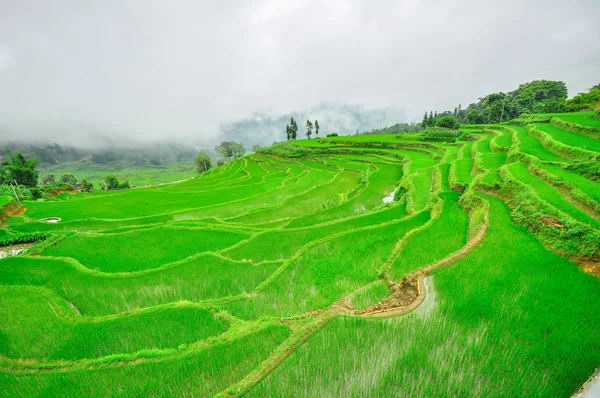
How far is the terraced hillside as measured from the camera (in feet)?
12.6

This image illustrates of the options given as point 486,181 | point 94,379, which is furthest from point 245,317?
point 486,181

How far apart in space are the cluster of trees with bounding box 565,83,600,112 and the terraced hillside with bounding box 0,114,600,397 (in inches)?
1258

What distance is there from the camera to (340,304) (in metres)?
5.66

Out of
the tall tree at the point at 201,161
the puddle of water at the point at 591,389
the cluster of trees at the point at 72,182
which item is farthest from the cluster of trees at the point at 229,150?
the puddle of water at the point at 591,389

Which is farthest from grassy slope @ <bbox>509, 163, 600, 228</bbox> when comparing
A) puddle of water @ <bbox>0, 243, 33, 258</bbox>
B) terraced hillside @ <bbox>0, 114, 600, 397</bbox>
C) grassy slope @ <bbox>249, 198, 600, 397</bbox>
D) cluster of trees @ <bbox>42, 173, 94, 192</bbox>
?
cluster of trees @ <bbox>42, 173, 94, 192</bbox>

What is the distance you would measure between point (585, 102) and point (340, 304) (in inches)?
1897

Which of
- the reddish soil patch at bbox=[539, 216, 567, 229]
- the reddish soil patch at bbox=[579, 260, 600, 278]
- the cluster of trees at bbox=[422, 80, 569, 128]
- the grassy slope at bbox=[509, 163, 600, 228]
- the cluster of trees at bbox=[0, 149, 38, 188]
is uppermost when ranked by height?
the cluster of trees at bbox=[422, 80, 569, 128]

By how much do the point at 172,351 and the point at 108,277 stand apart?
5.30 m

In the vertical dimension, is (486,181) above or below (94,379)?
above

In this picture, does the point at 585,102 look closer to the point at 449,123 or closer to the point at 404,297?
the point at 449,123

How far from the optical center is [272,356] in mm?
4121

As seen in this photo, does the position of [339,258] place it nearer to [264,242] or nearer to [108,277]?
[264,242]

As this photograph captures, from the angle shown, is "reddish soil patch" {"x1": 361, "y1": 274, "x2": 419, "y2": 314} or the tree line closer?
"reddish soil patch" {"x1": 361, "y1": 274, "x2": 419, "y2": 314}

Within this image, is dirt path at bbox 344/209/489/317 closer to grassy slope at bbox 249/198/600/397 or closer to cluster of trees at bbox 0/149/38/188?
grassy slope at bbox 249/198/600/397
